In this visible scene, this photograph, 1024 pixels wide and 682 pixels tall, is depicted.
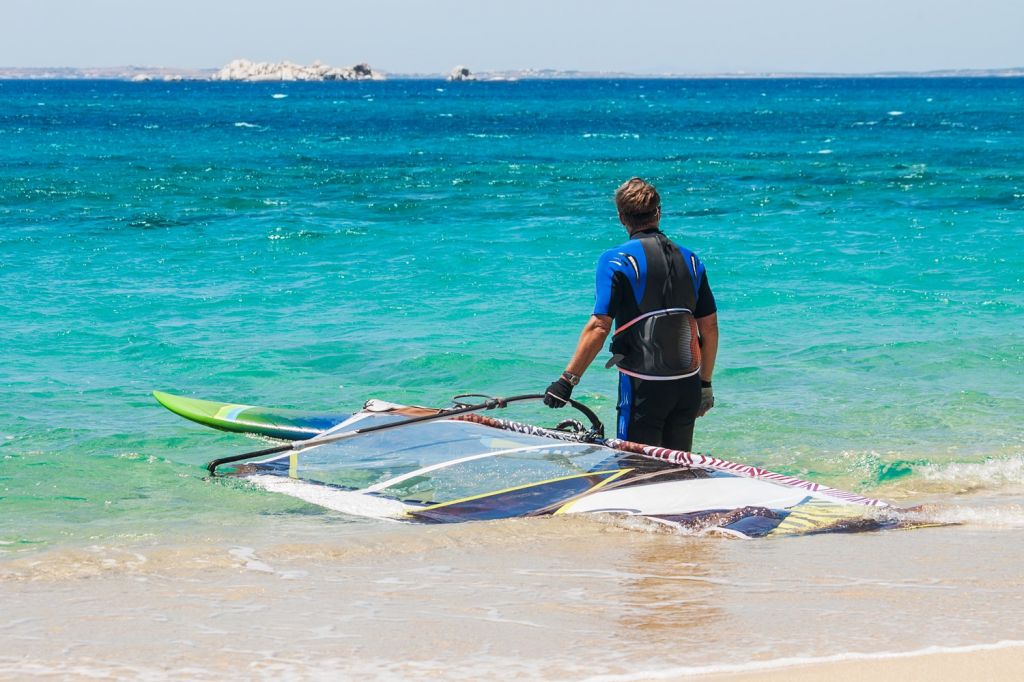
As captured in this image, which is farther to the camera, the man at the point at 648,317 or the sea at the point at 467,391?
the man at the point at 648,317

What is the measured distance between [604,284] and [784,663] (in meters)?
2.34

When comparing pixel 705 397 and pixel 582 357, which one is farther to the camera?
pixel 705 397

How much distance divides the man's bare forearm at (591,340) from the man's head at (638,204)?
471mm

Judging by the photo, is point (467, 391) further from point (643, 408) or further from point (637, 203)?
point (637, 203)

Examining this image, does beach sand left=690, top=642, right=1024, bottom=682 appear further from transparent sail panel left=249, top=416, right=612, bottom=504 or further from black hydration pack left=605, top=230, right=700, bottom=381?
transparent sail panel left=249, top=416, right=612, bottom=504

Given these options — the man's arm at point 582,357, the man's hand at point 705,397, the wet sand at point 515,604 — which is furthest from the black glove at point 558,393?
the man's hand at point 705,397

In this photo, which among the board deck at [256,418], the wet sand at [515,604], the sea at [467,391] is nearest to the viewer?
the wet sand at [515,604]

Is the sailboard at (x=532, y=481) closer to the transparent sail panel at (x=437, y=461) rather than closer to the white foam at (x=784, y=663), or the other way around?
the transparent sail panel at (x=437, y=461)

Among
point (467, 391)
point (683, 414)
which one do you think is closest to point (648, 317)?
point (683, 414)

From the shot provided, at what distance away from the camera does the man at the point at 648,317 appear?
5695 mm

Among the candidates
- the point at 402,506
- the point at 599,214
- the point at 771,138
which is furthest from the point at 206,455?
the point at 771,138

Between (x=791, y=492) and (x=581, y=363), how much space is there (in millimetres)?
1273

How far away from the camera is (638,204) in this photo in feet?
18.7

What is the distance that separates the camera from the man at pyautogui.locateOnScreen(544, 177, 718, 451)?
5.70 m
